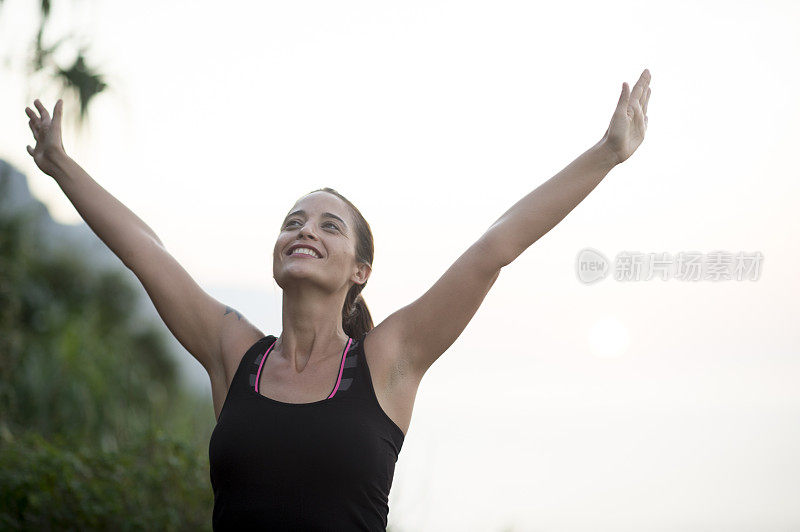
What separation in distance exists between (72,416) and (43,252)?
3.36 meters

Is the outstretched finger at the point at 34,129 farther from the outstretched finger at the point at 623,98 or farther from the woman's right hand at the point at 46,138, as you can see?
the outstretched finger at the point at 623,98

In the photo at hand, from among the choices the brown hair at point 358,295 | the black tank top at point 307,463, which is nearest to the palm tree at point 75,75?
the brown hair at point 358,295

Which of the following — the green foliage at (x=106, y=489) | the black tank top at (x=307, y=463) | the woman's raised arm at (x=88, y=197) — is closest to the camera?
the black tank top at (x=307, y=463)

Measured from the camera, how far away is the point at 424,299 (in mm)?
2322

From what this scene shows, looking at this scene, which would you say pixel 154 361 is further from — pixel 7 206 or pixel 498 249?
pixel 498 249

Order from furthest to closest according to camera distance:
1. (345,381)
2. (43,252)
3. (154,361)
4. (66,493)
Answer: (154,361)
(43,252)
(66,493)
(345,381)

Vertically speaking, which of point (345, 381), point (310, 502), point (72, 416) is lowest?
point (310, 502)

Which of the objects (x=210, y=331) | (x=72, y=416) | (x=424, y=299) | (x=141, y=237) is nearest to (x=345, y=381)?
(x=424, y=299)

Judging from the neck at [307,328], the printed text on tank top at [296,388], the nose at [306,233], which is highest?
the nose at [306,233]

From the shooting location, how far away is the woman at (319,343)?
85.4 inches

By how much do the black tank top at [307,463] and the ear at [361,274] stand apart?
45 cm

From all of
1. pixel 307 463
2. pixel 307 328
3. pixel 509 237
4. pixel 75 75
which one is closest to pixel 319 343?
pixel 307 328

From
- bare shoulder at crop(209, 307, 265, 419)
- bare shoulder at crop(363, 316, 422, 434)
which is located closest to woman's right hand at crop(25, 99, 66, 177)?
bare shoulder at crop(209, 307, 265, 419)

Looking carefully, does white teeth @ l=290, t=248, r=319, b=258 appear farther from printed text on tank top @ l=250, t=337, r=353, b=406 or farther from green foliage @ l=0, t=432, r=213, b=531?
green foliage @ l=0, t=432, r=213, b=531
